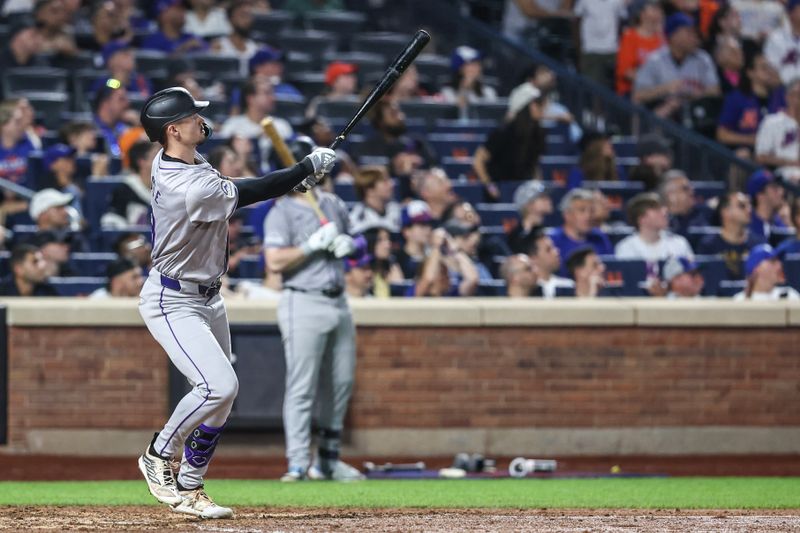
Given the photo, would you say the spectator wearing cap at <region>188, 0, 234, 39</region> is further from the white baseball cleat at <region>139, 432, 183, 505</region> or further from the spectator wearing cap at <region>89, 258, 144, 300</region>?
the white baseball cleat at <region>139, 432, 183, 505</region>

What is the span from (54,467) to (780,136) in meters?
8.07

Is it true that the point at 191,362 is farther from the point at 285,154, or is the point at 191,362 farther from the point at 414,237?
the point at 414,237

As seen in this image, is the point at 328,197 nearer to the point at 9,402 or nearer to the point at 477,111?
the point at 9,402

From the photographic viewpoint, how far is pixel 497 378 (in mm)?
11305

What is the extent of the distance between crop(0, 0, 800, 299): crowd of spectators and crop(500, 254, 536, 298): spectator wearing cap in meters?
0.01

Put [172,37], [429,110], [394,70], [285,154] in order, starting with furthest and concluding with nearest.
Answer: [172,37]
[429,110]
[285,154]
[394,70]

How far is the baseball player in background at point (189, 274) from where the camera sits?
6.90m

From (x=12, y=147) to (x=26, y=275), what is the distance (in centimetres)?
177

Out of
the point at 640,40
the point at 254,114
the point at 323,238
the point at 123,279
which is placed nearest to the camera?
the point at 323,238

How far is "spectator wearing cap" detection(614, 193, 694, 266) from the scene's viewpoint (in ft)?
41.4

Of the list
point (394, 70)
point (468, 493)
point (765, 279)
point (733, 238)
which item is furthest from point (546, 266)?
point (394, 70)

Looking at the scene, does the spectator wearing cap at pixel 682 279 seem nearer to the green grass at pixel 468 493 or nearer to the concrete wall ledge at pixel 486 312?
the concrete wall ledge at pixel 486 312

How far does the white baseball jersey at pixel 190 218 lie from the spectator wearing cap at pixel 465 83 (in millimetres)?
8065

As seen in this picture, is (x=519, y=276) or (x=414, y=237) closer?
(x=519, y=276)
